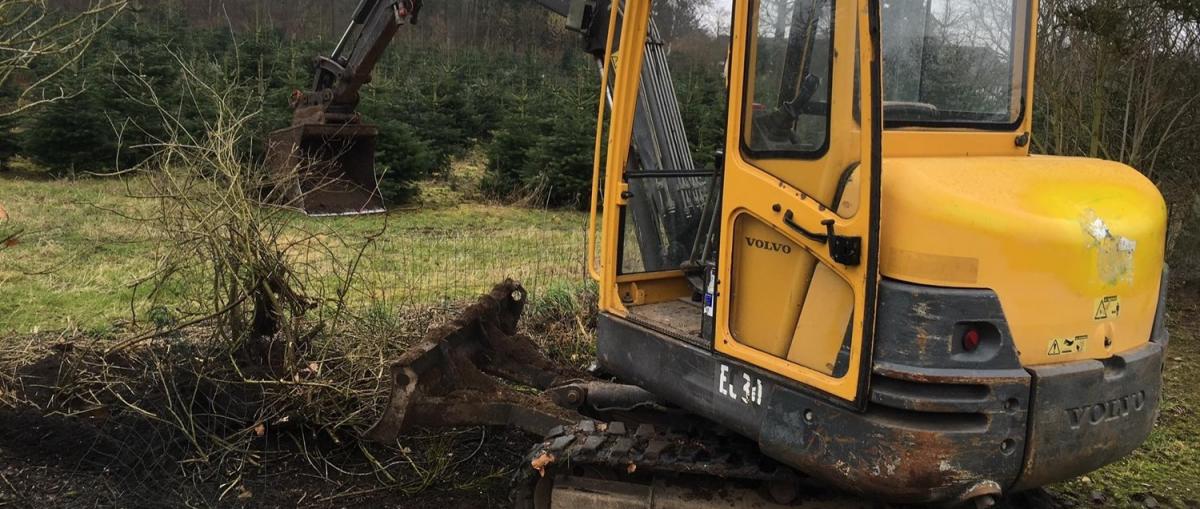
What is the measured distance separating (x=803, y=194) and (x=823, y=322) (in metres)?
0.41

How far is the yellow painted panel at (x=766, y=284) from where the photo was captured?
299 centimetres

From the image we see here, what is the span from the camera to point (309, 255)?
335 inches

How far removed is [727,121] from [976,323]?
3.36 ft

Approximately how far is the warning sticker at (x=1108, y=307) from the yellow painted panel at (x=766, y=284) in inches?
35.1

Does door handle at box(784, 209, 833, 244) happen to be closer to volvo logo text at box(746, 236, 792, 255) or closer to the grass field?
volvo logo text at box(746, 236, 792, 255)

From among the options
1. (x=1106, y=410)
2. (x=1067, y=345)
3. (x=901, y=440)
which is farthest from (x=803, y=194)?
(x=1106, y=410)

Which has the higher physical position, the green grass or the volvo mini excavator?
the volvo mini excavator

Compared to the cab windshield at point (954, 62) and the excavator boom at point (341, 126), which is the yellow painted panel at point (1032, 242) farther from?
the excavator boom at point (341, 126)

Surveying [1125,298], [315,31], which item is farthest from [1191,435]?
[315,31]

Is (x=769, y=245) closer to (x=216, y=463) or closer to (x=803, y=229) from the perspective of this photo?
(x=803, y=229)

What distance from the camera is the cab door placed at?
270 cm

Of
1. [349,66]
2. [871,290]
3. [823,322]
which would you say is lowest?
[823,322]

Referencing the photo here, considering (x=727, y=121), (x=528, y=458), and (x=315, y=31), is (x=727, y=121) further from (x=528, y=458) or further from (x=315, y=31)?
(x=315, y=31)

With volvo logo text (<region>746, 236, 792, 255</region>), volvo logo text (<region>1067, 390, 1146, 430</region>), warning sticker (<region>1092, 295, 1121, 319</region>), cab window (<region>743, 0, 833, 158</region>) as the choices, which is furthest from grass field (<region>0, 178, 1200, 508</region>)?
cab window (<region>743, 0, 833, 158</region>)
